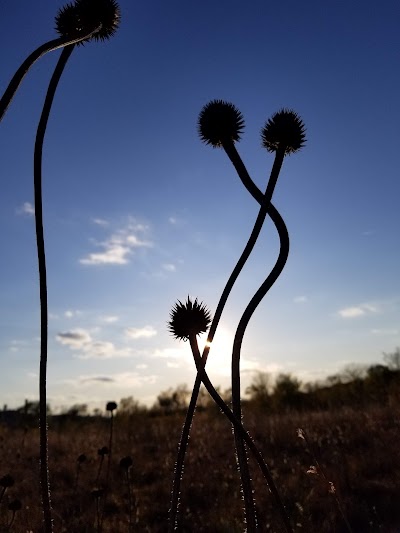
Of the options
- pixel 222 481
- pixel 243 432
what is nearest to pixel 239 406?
pixel 243 432

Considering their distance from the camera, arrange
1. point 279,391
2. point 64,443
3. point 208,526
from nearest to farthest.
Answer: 1. point 208,526
2. point 64,443
3. point 279,391

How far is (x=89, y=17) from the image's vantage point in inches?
183

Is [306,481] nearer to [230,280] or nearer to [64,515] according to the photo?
[64,515]

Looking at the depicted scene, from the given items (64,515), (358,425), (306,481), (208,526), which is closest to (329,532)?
(208,526)

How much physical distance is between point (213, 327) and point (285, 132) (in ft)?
6.97

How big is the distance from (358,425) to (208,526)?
24.8 ft

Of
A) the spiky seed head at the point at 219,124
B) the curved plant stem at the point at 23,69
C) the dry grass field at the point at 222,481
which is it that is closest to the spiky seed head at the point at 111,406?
the dry grass field at the point at 222,481

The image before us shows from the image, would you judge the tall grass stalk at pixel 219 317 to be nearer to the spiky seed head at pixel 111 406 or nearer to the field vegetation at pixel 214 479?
the field vegetation at pixel 214 479

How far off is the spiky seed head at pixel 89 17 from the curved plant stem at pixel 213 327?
149 cm

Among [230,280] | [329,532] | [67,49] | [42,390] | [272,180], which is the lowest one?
[329,532]

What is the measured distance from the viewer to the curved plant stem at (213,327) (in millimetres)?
3506

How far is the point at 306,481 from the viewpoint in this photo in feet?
33.7

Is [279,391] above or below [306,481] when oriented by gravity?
above

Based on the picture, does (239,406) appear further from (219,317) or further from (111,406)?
(111,406)
